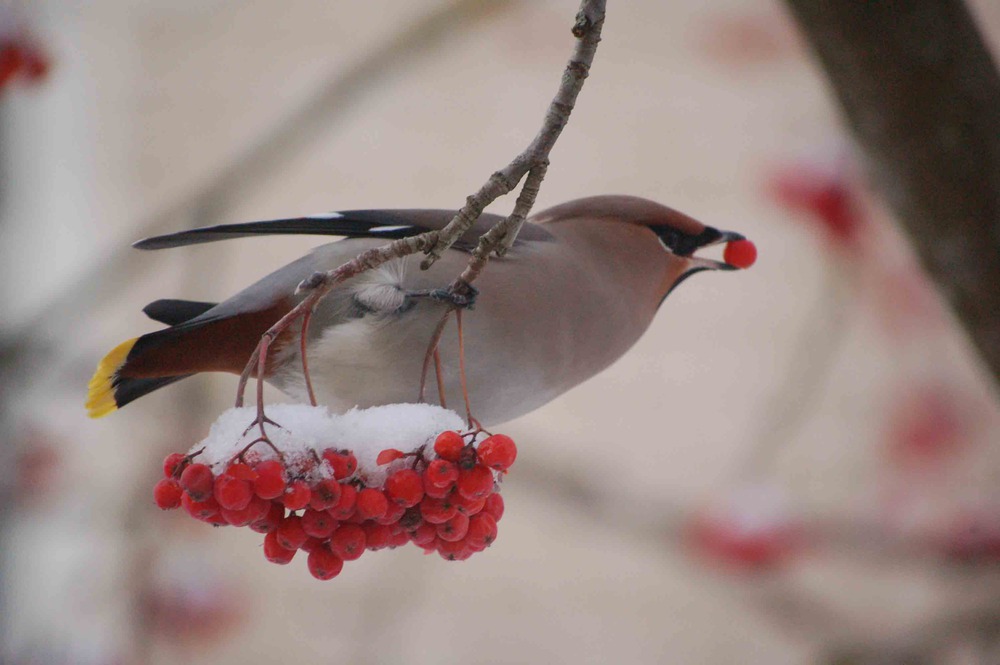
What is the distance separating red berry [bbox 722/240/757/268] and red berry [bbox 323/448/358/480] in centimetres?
44

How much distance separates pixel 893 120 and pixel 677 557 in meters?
1.52

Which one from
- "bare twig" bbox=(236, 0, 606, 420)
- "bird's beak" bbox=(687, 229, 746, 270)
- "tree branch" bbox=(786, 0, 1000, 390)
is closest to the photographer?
"bare twig" bbox=(236, 0, 606, 420)

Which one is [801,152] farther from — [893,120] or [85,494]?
[85,494]

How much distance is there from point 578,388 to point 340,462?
7.53ft

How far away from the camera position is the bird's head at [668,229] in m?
1.04

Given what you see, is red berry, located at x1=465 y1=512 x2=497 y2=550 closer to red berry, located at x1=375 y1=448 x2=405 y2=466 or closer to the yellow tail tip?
red berry, located at x1=375 y1=448 x2=405 y2=466

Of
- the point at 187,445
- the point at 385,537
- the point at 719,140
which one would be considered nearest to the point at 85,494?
the point at 187,445

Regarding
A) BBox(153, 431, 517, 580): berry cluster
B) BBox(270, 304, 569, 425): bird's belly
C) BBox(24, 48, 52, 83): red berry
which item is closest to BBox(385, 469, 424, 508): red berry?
BBox(153, 431, 517, 580): berry cluster

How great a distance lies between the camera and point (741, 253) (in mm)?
981

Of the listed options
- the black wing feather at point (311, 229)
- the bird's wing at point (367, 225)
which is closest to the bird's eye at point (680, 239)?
the bird's wing at point (367, 225)

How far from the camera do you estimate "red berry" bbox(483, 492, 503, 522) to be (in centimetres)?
80

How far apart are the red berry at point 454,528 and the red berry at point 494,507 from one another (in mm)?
36

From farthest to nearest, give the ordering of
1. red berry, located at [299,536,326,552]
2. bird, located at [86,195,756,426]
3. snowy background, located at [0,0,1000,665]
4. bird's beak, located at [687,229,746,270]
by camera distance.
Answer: snowy background, located at [0,0,1000,665], bird's beak, located at [687,229,746,270], bird, located at [86,195,756,426], red berry, located at [299,536,326,552]

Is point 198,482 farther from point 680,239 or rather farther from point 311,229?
point 680,239
